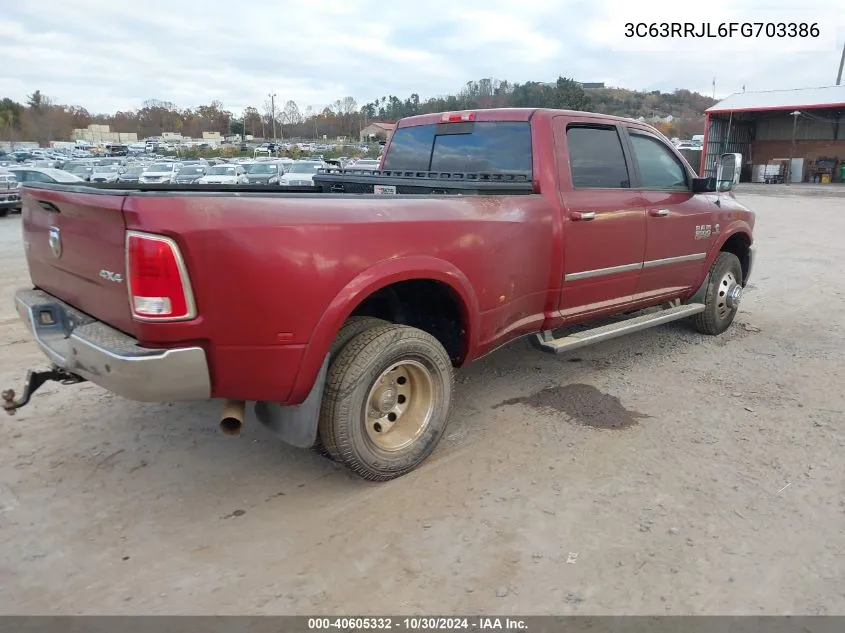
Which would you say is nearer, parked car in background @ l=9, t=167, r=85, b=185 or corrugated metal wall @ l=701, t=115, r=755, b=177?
parked car in background @ l=9, t=167, r=85, b=185

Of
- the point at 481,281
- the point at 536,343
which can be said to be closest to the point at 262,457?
the point at 481,281

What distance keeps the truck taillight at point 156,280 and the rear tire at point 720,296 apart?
4.90 meters

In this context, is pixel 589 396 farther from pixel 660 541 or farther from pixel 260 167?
pixel 260 167

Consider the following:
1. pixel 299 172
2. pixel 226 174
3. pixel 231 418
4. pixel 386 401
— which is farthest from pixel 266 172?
pixel 231 418

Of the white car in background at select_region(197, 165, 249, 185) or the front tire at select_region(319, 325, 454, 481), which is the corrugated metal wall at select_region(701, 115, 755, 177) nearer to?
→ the white car in background at select_region(197, 165, 249, 185)

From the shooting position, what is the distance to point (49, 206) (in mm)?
3271

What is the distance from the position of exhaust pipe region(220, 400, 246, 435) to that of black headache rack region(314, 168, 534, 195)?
1.83 meters

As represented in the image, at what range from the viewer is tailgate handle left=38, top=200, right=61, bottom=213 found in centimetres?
320

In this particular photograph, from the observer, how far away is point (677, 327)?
21.4 ft
